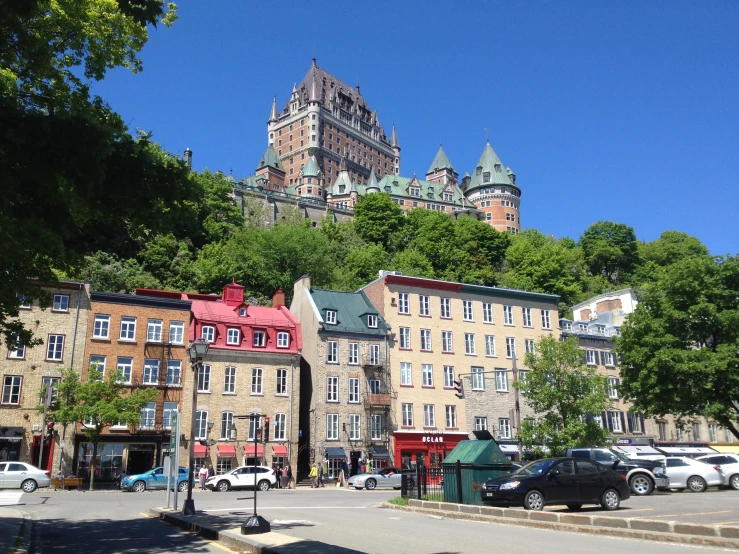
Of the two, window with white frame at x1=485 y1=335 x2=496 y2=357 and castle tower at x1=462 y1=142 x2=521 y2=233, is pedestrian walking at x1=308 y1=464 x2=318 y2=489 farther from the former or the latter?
castle tower at x1=462 y1=142 x2=521 y2=233

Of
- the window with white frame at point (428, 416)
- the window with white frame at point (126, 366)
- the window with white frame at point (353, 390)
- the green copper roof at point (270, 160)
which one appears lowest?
the window with white frame at point (428, 416)

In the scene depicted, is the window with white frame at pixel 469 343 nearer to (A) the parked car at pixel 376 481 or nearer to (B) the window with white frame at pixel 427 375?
(B) the window with white frame at pixel 427 375

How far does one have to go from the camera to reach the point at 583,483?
17875mm

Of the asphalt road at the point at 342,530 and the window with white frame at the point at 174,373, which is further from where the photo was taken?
the window with white frame at the point at 174,373

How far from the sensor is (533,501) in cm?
1752

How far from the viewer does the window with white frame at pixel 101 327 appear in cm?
4044

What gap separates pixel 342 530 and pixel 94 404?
25.3 meters

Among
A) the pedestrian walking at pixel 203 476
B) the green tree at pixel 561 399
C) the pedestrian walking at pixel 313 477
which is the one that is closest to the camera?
the pedestrian walking at pixel 203 476

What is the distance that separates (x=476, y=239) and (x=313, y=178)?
53.0m

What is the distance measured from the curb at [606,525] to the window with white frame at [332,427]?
2535cm

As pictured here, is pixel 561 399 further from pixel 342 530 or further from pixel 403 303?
pixel 342 530

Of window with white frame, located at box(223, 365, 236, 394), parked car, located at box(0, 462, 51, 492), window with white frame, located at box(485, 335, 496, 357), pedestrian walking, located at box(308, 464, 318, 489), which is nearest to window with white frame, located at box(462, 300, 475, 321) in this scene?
window with white frame, located at box(485, 335, 496, 357)

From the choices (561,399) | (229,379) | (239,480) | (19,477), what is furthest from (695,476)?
(19,477)

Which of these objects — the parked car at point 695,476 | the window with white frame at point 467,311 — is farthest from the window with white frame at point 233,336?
the parked car at point 695,476
